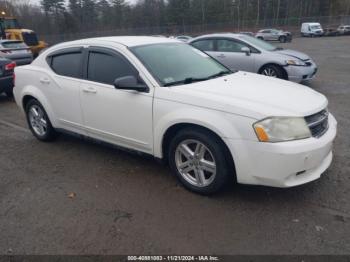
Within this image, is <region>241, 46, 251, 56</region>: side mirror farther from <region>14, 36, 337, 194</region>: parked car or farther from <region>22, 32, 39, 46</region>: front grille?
<region>22, 32, 39, 46</region>: front grille

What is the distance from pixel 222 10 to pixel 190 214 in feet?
239

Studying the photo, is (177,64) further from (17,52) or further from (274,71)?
(17,52)

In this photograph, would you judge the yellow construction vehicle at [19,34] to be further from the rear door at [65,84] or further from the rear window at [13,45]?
the rear door at [65,84]

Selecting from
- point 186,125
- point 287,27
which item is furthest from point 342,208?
point 287,27

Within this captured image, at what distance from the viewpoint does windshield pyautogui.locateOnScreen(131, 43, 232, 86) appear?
3.99 m

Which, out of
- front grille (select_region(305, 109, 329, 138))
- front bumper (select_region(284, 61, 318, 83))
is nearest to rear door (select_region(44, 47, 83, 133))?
front grille (select_region(305, 109, 329, 138))

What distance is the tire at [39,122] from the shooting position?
5398 mm

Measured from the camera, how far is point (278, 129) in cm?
313

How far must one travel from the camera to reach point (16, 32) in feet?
78.5

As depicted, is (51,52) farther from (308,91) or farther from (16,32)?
(16,32)

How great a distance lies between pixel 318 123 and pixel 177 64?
1835mm

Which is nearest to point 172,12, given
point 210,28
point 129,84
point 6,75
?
point 210,28

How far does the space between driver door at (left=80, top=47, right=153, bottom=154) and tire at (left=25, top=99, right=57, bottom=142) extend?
1127mm

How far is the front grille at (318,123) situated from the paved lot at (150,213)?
2.30 ft
